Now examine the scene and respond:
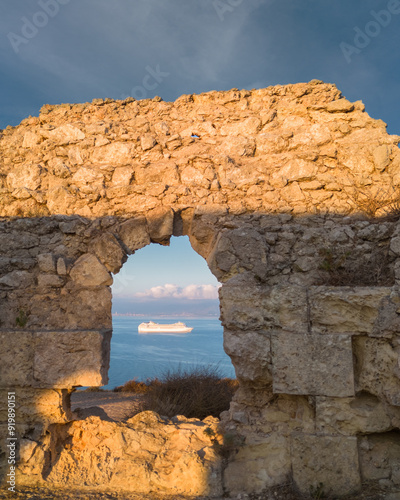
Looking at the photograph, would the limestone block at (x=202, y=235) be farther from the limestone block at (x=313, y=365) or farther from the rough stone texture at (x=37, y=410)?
the rough stone texture at (x=37, y=410)

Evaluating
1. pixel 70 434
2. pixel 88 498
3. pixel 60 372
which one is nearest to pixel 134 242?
pixel 60 372

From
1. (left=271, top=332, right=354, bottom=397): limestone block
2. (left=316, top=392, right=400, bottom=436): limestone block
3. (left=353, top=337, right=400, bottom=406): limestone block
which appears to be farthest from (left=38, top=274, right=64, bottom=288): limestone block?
(left=353, top=337, right=400, bottom=406): limestone block

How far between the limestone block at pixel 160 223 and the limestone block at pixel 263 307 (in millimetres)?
864

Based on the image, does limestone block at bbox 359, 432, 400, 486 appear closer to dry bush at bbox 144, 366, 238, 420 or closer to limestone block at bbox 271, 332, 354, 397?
limestone block at bbox 271, 332, 354, 397

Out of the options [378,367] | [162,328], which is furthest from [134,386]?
[162,328]

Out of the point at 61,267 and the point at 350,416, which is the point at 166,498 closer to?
the point at 350,416

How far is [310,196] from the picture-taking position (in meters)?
3.88

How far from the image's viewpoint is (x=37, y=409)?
137 inches

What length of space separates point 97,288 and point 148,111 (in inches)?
88.7

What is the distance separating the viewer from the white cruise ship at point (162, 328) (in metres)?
21.7

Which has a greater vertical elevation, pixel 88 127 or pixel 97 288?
pixel 88 127

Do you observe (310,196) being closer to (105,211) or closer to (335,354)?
(335,354)

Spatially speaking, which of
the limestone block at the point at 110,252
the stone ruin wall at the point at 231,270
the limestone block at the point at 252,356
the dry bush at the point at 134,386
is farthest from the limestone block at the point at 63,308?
the dry bush at the point at 134,386

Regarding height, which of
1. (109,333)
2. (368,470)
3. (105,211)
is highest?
(105,211)
